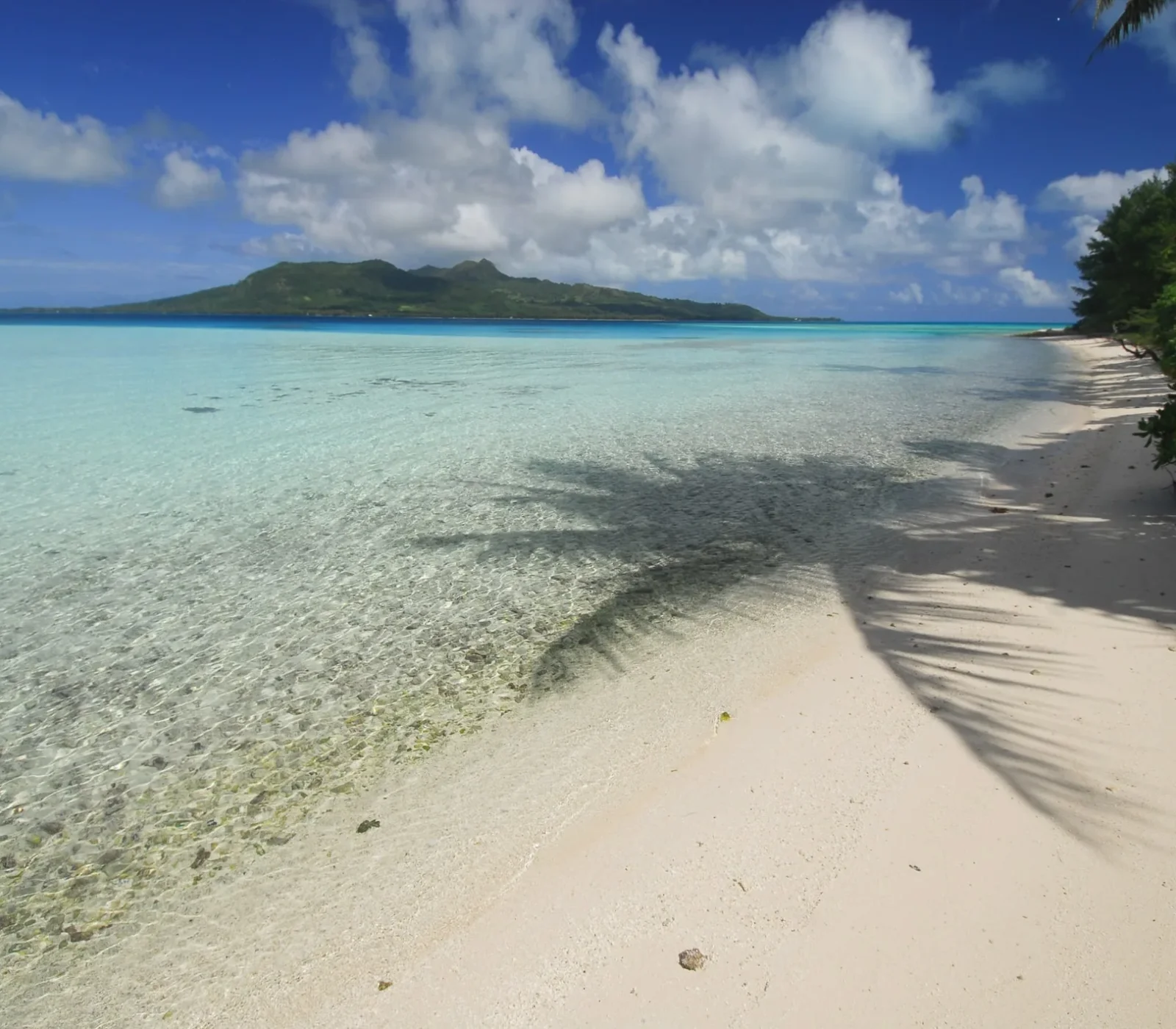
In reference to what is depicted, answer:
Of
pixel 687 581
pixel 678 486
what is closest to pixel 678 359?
pixel 678 486

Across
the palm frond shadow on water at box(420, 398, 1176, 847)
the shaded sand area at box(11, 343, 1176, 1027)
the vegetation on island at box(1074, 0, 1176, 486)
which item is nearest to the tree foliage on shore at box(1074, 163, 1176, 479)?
the vegetation on island at box(1074, 0, 1176, 486)

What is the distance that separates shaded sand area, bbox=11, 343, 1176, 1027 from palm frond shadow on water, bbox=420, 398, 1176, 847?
0.12 feet

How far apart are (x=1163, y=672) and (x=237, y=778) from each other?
6.32 m

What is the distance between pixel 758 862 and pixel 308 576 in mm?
6191

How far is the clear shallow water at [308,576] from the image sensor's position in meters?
4.45

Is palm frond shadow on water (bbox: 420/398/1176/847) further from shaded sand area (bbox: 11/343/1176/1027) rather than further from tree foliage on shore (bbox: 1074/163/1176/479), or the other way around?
tree foliage on shore (bbox: 1074/163/1176/479)

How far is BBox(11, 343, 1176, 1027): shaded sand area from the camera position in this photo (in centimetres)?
289

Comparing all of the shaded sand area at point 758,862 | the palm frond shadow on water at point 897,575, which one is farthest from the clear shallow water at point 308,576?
the shaded sand area at point 758,862

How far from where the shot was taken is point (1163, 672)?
494 centimetres

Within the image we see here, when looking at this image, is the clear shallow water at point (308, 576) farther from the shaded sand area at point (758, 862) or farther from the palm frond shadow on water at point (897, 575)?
the shaded sand area at point (758, 862)

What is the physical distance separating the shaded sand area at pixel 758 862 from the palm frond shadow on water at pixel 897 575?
0.04m

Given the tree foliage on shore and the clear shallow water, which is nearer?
the clear shallow water

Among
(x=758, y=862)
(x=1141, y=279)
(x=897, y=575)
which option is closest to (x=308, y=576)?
(x=758, y=862)

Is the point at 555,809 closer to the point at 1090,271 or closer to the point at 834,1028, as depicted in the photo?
the point at 834,1028
